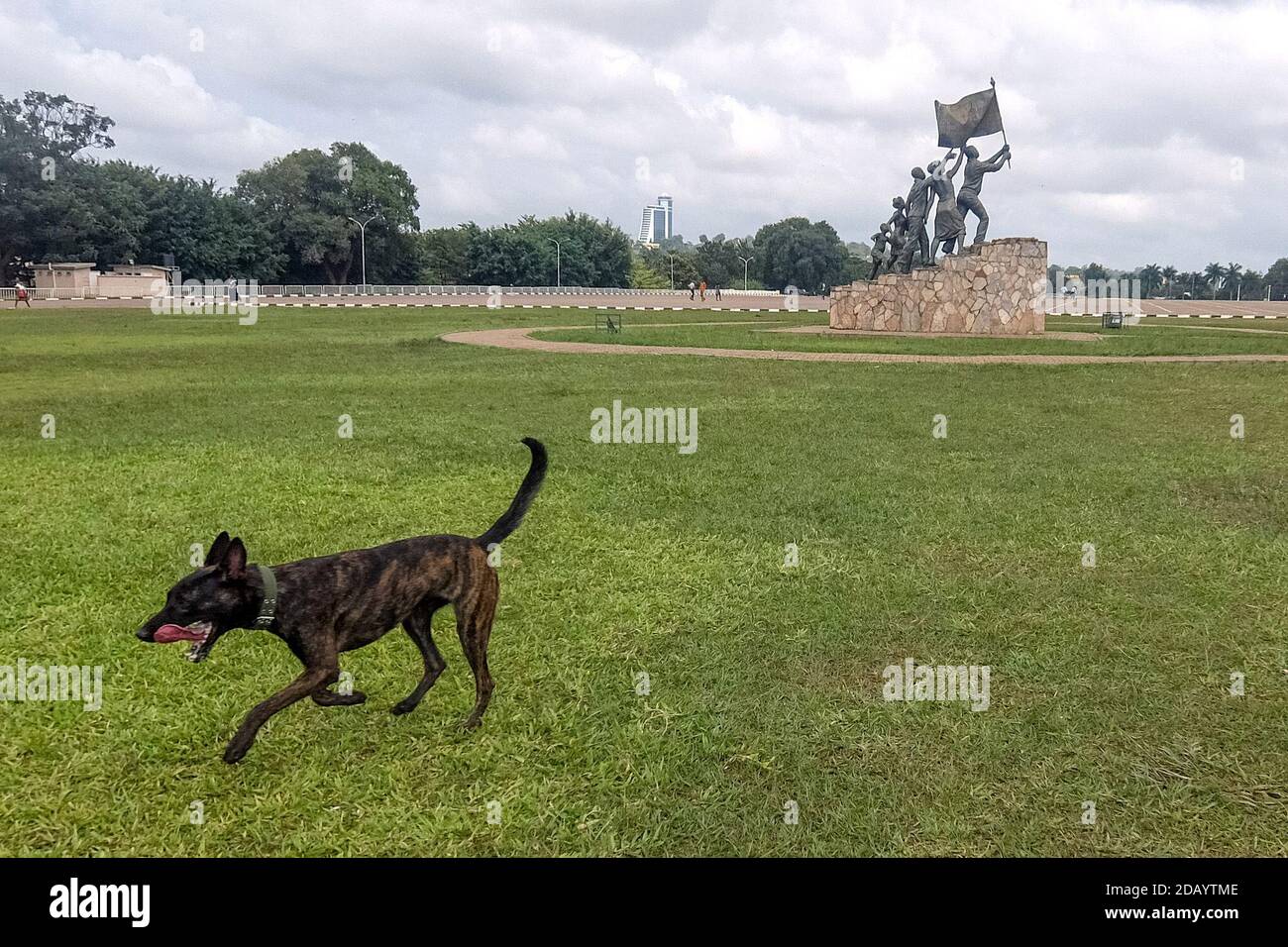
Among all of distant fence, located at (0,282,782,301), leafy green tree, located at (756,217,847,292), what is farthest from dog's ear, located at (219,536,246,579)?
leafy green tree, located at (756,217,847,292)

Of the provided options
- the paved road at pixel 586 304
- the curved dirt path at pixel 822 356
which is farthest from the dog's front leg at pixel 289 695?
the paved road at pixel 586 304

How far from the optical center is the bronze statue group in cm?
3038

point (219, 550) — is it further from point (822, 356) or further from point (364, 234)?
point (364, 234)

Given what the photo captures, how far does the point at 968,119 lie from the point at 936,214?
3129mm

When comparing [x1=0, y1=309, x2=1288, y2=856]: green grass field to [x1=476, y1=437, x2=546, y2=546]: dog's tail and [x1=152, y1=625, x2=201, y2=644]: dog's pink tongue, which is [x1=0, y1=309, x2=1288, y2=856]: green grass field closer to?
[x1=152, y1=625, x2=201, y2=644]: dog's pink tongue

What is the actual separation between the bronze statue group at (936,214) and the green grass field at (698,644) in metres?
20.1

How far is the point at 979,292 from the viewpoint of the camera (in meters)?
29.8

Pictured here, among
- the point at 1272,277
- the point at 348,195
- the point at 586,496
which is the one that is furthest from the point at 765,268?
the point at 586,496

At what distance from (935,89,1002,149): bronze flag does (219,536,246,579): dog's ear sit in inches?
1250

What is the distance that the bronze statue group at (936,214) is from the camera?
3038cm

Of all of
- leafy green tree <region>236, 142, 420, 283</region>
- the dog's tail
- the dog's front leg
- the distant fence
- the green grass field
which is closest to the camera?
the dog's front leg

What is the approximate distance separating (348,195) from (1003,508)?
7803cm

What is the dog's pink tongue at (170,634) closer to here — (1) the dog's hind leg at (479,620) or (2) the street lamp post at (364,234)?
(1) the dog's hind leg at (479,620)

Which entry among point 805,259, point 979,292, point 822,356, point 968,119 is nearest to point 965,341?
point 979,292
